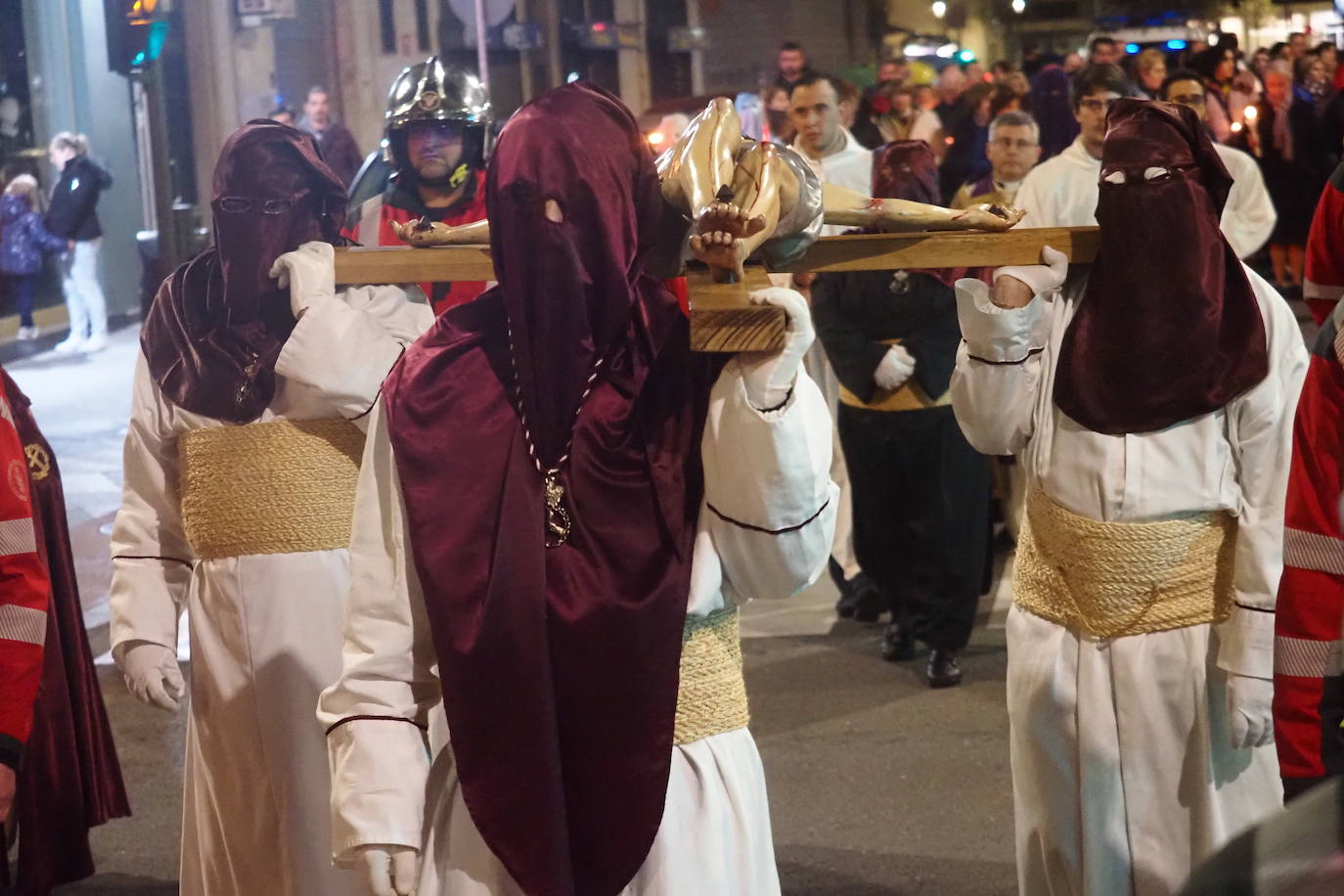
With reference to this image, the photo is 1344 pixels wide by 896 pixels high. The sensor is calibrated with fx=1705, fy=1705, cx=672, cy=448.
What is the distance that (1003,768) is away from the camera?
18.4ft

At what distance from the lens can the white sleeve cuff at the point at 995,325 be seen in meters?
3.33

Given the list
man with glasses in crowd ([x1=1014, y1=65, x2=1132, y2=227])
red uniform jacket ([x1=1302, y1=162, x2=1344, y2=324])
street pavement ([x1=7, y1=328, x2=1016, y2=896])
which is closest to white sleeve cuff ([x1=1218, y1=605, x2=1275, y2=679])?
red uniform jacket ([x1=1302, y1=162, x2=1344, y2=324])

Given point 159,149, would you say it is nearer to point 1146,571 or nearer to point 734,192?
point 1146,571

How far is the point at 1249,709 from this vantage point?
3271 millimetres

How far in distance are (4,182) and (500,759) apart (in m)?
14.3

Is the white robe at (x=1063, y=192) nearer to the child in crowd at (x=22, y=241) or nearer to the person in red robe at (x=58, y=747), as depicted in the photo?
the person in red robe at (x=58, y=747)

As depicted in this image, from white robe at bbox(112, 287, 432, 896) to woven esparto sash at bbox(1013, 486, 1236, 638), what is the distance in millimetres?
1500

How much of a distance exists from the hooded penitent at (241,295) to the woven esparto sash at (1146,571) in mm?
1730

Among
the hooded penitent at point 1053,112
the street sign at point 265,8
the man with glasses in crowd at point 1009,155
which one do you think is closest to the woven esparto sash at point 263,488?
the man with glasses in crowd at point 1009,155

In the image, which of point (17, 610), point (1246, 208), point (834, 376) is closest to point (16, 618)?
point (17, 610)

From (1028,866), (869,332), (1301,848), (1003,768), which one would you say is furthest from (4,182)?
(1301,848)

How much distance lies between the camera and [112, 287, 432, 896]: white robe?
11.9 feet

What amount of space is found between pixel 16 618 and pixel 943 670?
4.02m

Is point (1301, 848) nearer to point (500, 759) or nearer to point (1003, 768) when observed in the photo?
point (500, 759)
